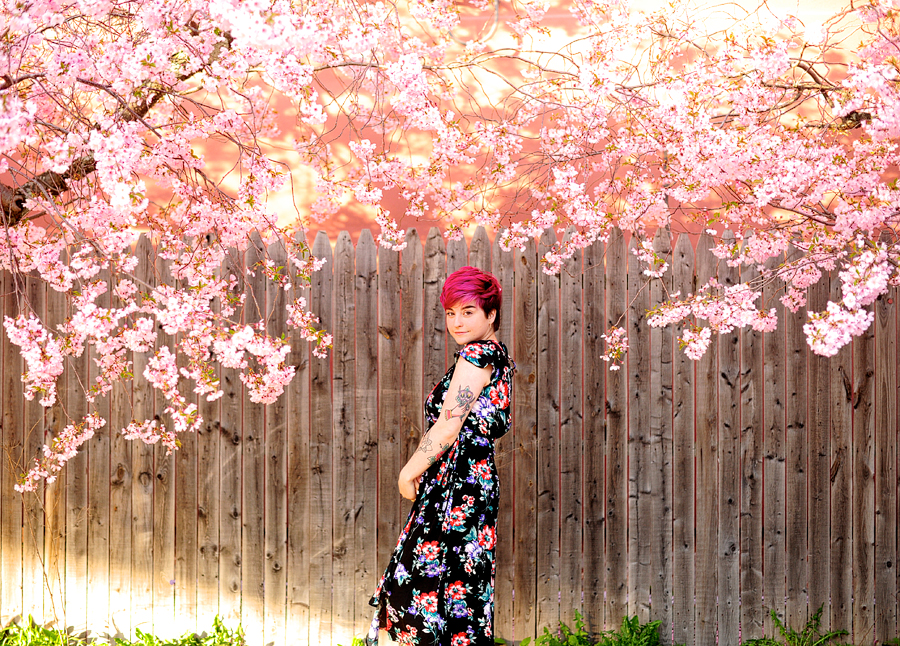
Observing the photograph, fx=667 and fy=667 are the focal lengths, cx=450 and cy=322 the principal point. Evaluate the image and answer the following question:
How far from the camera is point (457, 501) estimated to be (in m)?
2.38

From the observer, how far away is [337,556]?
10.6 feet

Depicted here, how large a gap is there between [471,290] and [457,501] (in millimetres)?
759

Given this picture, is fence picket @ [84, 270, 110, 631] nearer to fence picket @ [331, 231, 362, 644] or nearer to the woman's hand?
fence picket @ [331, 231, 362, 644]

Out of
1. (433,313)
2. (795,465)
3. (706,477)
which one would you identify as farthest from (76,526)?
(795,465)

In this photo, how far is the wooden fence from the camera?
317cm

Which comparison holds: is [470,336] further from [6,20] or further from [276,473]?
[6,20]

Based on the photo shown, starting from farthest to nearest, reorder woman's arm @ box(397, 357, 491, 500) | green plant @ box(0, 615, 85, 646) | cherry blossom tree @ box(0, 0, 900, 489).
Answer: green plant @ box(0, 615, 85, 646), woman's arm @ box(397, 357, 491, 500), cherry blossom tree @ box(0, 0, 900, 489)

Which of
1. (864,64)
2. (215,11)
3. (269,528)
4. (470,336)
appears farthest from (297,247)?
(864,64)

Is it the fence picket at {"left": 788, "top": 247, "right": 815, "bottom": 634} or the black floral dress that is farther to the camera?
the fence picket at {"left": 788, "top": 247, "right": 815, "bottom": 634}

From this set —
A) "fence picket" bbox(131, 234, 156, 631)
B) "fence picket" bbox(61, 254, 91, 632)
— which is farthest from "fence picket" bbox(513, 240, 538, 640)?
"fence picket" bbox(61, 254, 91, 632)

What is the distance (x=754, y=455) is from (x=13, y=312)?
3698 millimetres

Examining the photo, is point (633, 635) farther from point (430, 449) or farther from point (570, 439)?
point (430, 449)

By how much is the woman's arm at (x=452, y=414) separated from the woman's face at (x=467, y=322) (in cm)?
11

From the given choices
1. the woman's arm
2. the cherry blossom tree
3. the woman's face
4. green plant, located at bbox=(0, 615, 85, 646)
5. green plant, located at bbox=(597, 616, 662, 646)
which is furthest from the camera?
green plant, located at bbox=(0, 615, 85, 646)
